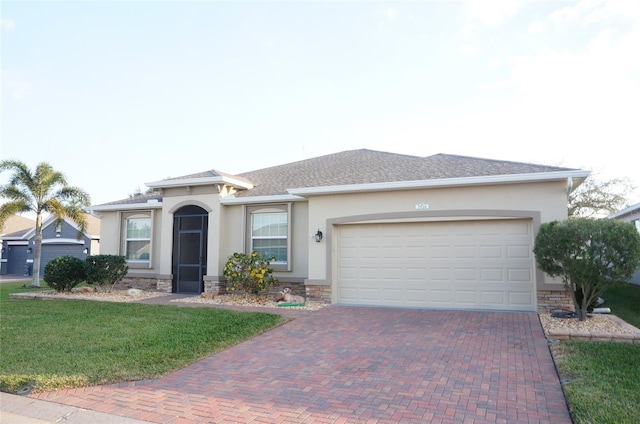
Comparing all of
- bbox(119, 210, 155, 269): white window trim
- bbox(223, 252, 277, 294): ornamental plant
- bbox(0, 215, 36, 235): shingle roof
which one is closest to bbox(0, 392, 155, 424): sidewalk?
bbox(223, 252, 277, 294): ornamental plant

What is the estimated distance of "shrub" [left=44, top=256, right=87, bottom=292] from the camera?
14.2 metres

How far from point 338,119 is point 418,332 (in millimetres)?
10368

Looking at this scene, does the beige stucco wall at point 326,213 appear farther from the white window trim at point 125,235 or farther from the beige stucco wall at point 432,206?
the white window trim at point 125,235

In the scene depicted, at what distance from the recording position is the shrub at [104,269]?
46.0ft

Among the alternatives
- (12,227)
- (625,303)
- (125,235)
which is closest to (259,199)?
(125,235)

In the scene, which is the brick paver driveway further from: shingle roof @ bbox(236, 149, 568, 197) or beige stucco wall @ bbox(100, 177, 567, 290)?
shingle roof @ bbox(236, 149, 568, 197)

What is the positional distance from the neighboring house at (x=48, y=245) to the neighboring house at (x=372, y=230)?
47.7 ft

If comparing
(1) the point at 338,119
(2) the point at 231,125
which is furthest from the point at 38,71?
(1) the point at 338,119

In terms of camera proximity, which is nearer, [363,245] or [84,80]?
[363,245]

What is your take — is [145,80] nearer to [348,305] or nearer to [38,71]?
[38,71]

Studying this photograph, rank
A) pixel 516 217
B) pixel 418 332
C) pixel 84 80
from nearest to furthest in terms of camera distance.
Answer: pixel 418 332 < pixel 516 217 < pixel 84 80

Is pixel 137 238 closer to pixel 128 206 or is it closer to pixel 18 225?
pixel 128 206

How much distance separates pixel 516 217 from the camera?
1008cm

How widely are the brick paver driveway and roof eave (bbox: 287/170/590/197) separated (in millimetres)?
3665
